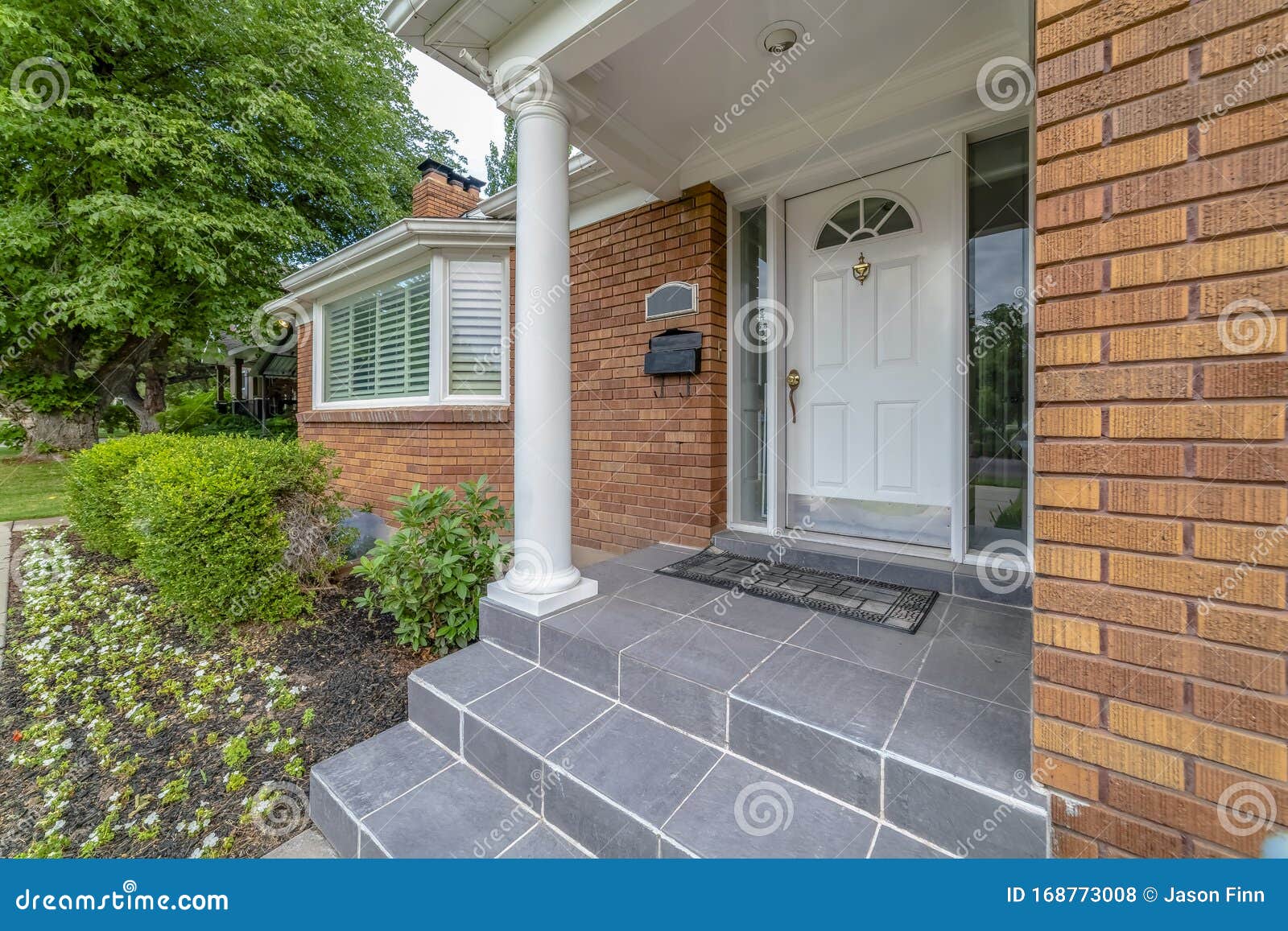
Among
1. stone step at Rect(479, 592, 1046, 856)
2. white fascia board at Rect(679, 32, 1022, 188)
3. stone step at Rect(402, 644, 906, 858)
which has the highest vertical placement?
white fascia board at Rect(679, 32, 1022, 188)

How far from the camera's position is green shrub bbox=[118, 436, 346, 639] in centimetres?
299

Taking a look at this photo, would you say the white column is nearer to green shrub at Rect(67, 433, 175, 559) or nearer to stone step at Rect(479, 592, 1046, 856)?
stone step at Rect(479, 592, 1046, 856)

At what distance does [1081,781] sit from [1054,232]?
4.02ft

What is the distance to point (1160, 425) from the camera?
1064 mm

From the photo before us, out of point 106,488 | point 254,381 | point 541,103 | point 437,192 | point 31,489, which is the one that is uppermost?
point 437,192

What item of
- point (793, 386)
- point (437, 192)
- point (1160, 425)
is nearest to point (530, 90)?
point (793, 386)

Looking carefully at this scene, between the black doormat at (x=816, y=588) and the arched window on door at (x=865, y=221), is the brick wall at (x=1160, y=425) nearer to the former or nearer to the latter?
the black doormat at (x=816, y=588)

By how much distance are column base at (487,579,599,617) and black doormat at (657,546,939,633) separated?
0.55 metres

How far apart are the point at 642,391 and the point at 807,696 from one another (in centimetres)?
236

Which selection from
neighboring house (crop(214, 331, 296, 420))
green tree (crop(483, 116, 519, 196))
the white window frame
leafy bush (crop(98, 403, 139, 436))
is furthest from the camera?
green tree (crop(483, 116, 519, 196))

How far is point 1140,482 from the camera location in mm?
1086

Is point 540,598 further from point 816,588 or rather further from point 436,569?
Answer: point 816,588

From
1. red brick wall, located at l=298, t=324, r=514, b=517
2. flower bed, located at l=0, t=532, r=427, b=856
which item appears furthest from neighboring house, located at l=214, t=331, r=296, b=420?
flower bed, located at l=0, t=532, r=427, b=856

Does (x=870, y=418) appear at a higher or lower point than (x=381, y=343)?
lower
